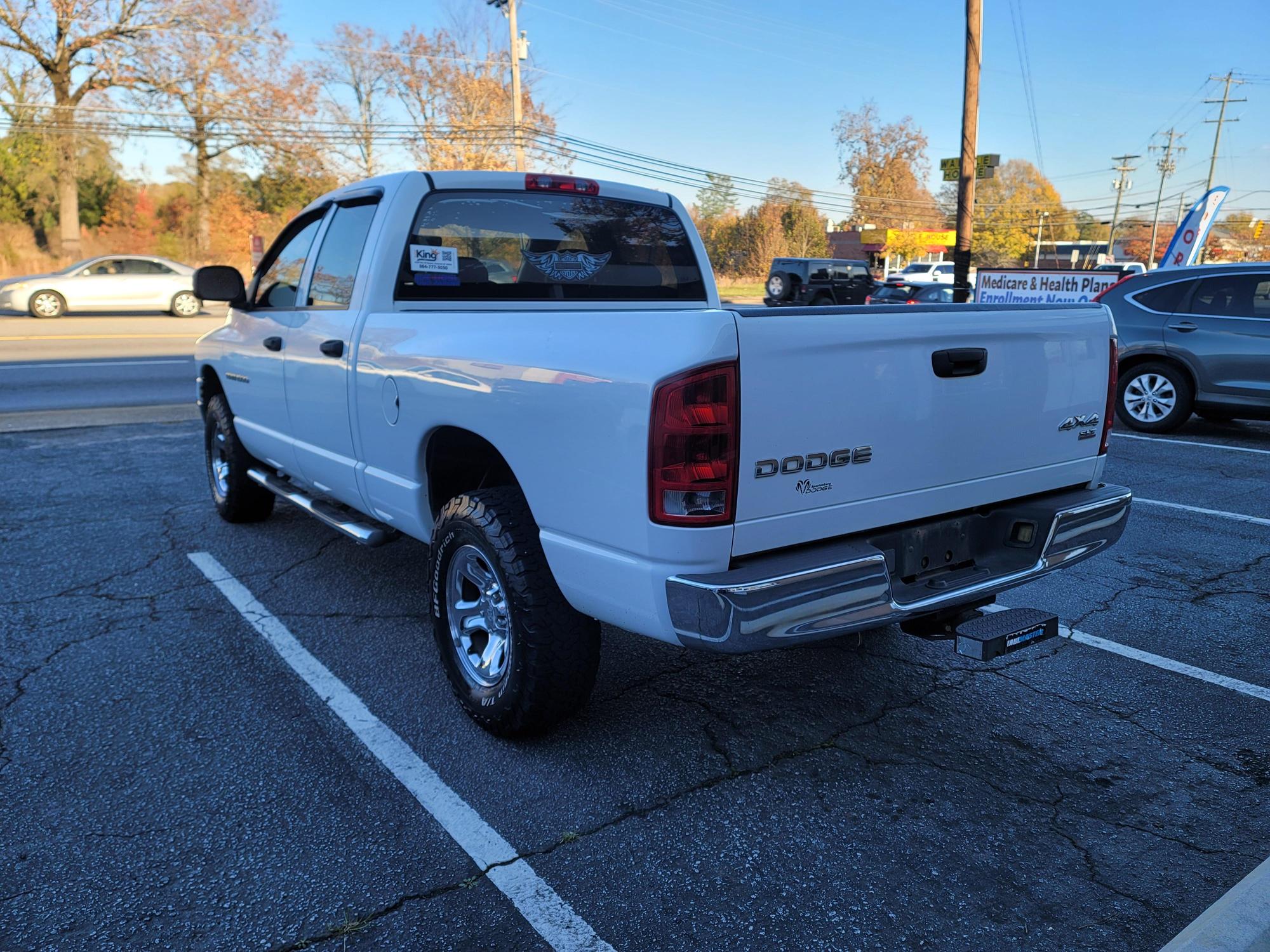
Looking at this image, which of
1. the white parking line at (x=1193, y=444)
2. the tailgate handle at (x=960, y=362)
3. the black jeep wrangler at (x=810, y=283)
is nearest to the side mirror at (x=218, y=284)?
the tailgate handle at (x=960, y=362)

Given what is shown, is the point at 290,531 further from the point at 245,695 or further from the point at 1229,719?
the point at 1229,719

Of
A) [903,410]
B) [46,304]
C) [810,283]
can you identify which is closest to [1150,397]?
[903,410]

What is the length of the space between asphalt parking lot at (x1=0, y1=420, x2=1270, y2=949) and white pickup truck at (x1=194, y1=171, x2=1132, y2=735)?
0.44 meters

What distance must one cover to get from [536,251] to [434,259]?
0.47m

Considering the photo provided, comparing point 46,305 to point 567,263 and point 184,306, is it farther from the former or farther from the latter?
point 567,263

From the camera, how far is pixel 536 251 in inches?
167

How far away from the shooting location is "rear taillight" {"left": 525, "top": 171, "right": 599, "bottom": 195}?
428 centimetres

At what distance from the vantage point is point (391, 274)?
396cm

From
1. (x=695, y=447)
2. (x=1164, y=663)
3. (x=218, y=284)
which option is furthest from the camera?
(x=218, y=284)

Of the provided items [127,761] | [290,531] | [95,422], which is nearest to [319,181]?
[95,422]

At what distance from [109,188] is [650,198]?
55081mm

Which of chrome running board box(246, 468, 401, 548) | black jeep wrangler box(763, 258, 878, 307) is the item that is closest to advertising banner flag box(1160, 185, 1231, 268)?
black jeep wrangler box(763, 258, 878, 307)

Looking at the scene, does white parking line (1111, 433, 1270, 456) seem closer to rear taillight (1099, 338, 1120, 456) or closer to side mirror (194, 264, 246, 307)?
rear taillight (1099, 338, 1120, 456)

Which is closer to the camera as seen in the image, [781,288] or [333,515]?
[333,515]
